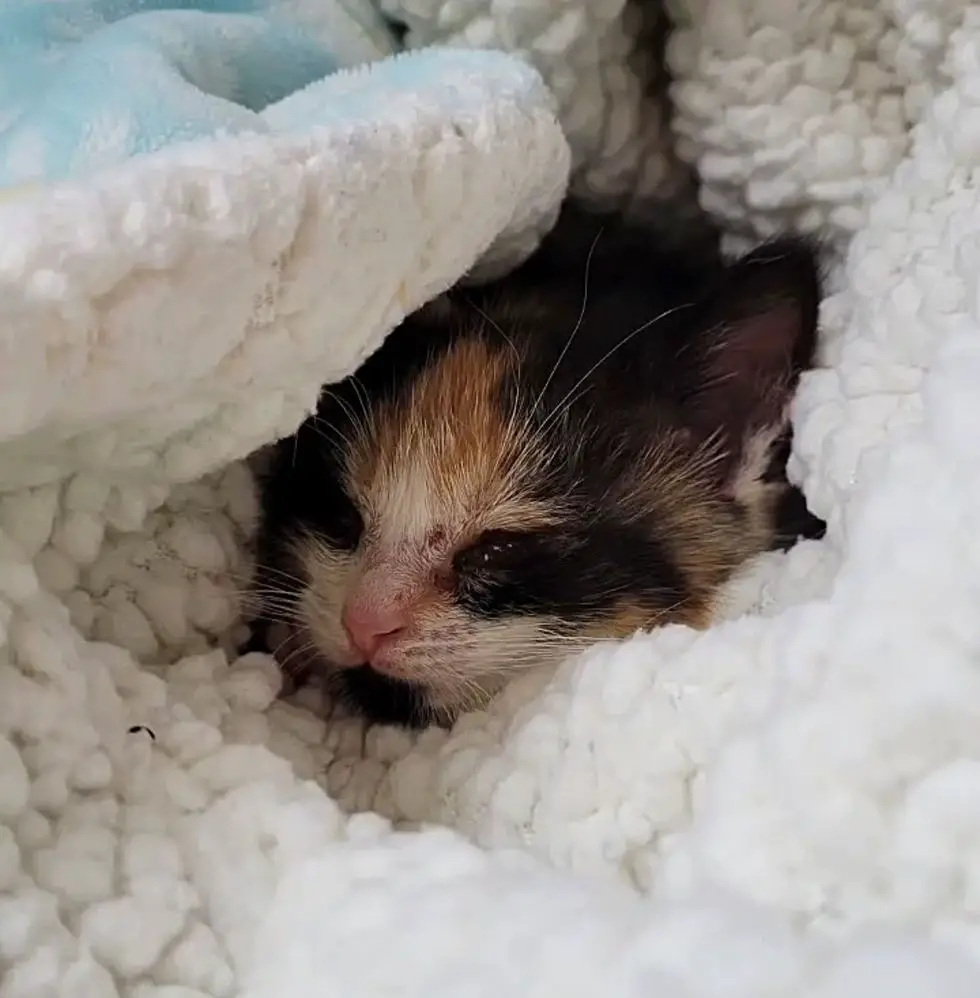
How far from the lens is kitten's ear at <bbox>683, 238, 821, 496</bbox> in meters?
0.96

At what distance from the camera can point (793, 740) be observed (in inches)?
18.9

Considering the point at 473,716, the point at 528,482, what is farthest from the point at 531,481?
the point at 473,716

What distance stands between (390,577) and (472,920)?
0.47m

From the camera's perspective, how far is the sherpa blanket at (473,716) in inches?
17.9

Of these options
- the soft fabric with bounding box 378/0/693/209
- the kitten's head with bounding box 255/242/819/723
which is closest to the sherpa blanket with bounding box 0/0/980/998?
the soft fabric with bounding box 378/0/693/209

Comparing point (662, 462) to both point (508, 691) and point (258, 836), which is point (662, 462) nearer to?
point (508, 691)

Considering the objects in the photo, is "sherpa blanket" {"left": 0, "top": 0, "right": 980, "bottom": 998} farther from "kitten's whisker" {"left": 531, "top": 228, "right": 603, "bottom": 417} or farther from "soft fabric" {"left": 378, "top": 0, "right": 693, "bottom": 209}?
"kitten's whisker" {"left": 531, "top": 228, "right": 603, "bottom": 417}

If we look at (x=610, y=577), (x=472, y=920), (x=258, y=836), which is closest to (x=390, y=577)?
(x=610, y=577)

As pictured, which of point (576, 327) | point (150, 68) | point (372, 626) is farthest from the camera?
point (576, 327)

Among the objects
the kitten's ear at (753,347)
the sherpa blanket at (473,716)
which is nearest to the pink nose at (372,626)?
the sherpa blanket at (473,716)

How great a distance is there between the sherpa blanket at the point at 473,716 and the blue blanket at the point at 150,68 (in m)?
0.03

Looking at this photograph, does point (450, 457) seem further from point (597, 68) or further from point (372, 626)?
point (597, 68)

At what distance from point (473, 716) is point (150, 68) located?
16.5 inches

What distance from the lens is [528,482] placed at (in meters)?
0.96
